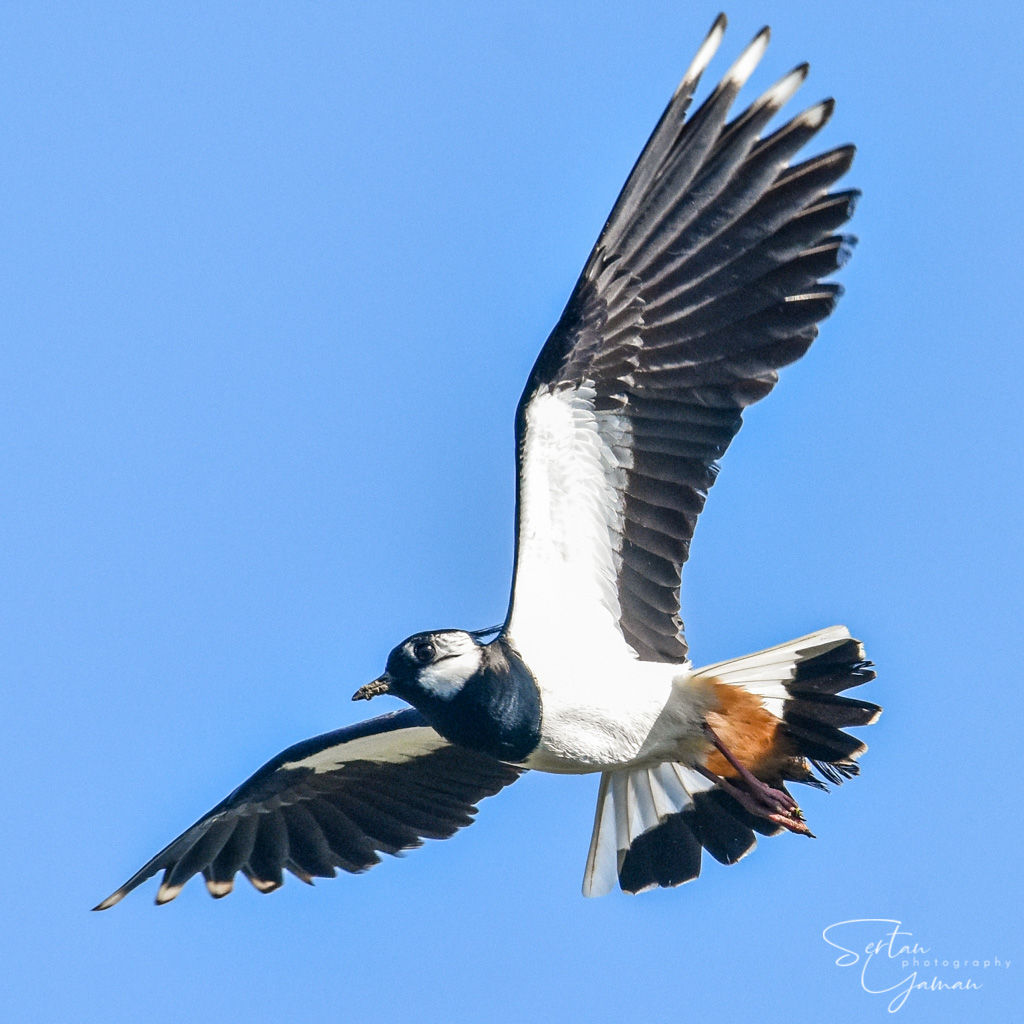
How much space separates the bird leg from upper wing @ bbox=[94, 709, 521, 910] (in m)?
1.43

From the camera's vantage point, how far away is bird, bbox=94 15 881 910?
845cm

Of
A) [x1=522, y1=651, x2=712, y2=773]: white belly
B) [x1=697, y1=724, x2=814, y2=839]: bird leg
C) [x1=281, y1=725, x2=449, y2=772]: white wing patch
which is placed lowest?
[x1=697, y1=724, x2=814, y2=839]: bird leg

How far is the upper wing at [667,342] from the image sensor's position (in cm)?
840

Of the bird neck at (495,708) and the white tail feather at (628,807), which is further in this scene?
the white tail feather at (628,807)

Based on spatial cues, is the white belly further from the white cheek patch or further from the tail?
the white cheek patch

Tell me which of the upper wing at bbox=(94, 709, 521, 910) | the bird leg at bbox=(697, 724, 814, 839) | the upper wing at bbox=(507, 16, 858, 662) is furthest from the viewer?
the upper wing at bbox=(94, 709, 521, 910)

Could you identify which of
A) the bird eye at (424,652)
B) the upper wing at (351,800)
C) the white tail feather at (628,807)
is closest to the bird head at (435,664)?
the bird eye at (424,652)

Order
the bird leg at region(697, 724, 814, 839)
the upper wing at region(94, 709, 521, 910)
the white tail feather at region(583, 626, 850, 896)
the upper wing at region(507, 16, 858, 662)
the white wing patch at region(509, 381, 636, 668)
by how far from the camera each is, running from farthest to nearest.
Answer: the upper wing at region(94, 709, 521, 910) < the white tail feather at region(583, 626, 850, 896) < the bird leg at region(697, 724, 814, 839) < the white wing patch at region(509, 381, 636, 668) < the upper wing at region(507, 16, 858, 662)

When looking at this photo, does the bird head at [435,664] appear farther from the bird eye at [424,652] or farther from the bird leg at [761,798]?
the bird leg at [761,798]

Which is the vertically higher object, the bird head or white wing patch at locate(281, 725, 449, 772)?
the bird head

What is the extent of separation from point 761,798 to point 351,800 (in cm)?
234

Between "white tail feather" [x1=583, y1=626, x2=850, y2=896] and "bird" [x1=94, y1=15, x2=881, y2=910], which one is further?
"white tail feather" [x1=583, y1=626, x2=850, y2=896]

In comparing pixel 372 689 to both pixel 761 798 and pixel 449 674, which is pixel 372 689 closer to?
pixel 449 674

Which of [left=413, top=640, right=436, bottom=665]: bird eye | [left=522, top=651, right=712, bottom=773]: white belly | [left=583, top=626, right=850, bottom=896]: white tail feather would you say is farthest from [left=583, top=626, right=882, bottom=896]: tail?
[left=413, top=640, right=436, bottom=665]: bird eye
